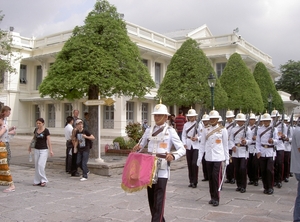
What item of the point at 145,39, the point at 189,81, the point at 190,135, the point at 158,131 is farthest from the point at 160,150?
the point at 145,39

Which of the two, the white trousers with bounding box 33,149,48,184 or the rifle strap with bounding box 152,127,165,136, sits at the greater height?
the rifle strap with bounding box 152,127,165,136

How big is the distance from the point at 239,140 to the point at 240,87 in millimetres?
18099

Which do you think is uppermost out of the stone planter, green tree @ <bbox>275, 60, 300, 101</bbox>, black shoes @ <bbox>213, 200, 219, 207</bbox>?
green tree @ <bbox>275, 60, 300, 101</bbox>

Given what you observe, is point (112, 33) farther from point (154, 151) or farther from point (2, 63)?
point (2, 63)

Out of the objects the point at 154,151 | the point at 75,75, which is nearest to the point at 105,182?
the point at 75,75

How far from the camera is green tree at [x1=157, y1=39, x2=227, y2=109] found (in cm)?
2106

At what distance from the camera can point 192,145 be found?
910 centimetres

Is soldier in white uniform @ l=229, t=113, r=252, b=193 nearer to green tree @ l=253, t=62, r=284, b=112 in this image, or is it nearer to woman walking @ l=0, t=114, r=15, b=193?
woman walking @ l=0, t=114, r=15, b=193

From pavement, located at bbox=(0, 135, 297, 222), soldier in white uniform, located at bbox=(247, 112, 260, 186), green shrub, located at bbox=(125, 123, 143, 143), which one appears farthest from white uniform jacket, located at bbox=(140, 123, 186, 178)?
green shrub, located at bbox=(125, 123, 143, 143)

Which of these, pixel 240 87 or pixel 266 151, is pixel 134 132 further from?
pixel 240 87

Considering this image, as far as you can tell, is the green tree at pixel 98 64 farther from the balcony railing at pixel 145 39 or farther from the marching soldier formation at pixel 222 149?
the balcony railing at pixel 145 39

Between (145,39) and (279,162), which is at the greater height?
(145,39)

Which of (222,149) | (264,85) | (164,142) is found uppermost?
(264,85)

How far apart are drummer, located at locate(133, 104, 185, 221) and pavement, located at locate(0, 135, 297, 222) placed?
3.37 ft
